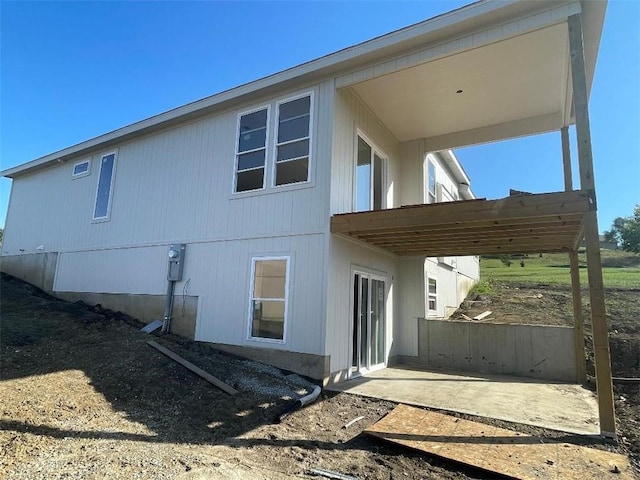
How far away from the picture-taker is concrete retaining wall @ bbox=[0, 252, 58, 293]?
39.0ft

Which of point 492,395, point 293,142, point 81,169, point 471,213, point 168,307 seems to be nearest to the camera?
point 471,213

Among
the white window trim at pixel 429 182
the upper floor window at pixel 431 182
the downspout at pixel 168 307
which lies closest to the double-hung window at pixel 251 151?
the downspout at pixel 168 307

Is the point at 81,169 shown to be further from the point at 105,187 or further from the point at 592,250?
the point at 592,250

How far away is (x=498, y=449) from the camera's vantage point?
3977 millimetres

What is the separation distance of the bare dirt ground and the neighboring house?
1173mm

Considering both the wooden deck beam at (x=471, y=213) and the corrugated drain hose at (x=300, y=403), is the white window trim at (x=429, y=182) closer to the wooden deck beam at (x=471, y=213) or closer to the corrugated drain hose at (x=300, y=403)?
the wooden deck beam at (x=471, y=213)

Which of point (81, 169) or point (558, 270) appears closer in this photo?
point (81, 169)

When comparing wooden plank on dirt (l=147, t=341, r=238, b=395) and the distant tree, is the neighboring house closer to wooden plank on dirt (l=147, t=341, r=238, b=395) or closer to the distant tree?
Result: wooden plank on dirt (l=147, t=341, r=238, b=395)

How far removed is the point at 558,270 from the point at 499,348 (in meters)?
17.5

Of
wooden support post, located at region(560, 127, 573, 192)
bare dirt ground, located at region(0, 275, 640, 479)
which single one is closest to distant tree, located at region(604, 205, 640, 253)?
wooden support post, located at region(560, 127, 573, 192)

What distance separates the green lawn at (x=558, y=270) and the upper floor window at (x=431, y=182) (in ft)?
23.6

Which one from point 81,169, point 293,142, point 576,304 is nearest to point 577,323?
point 576,304

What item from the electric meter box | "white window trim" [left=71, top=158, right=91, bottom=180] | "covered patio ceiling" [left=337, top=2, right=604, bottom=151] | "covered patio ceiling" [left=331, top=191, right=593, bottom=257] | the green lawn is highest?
"covered patio ceiling" [left=337, top=2, right=604, bottom=151]

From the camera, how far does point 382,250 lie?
29.2 ft
